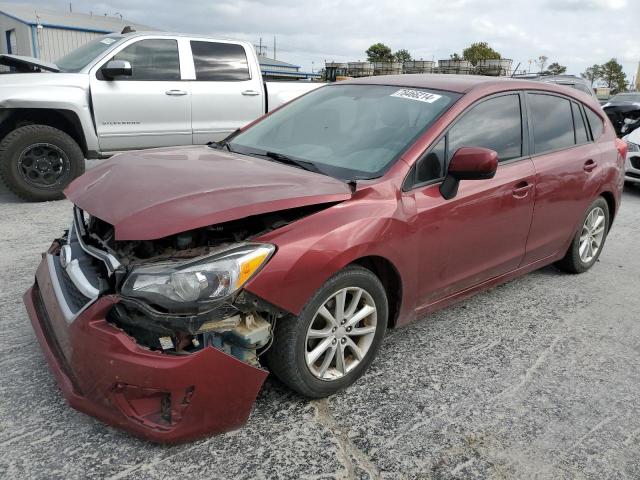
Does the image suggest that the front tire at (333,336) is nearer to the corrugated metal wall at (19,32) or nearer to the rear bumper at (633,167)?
the rear bumper at (633,167)

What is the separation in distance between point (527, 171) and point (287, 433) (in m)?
2.31

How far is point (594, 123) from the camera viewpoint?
447 centimetres

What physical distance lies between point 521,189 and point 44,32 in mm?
30276

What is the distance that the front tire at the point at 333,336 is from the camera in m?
2.47

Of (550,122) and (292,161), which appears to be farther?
(550,122)

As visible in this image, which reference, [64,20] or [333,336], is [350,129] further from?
[64,20]

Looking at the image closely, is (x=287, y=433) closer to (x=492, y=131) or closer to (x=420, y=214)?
(x=420, y=214)

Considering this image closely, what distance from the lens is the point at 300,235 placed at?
2418mm

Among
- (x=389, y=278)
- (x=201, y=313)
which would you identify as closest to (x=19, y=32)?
(x=389, y=278)

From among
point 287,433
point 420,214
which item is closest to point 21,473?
point 287,433

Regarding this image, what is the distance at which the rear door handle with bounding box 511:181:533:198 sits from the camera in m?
3.47

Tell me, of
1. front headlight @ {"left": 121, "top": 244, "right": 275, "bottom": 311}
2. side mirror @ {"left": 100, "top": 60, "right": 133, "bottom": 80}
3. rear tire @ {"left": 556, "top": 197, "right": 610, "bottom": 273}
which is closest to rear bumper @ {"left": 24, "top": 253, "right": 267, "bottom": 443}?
front headlight @ {"left": 121, "top": 244, "right": 275, "bottom": 311}

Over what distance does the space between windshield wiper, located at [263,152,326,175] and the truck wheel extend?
3.79 meters

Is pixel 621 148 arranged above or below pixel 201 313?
above
